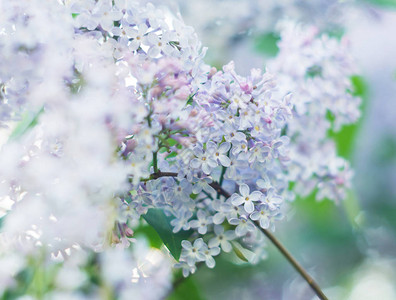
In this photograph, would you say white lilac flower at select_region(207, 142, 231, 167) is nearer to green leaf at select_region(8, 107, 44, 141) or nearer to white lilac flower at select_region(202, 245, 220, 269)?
white lilac flower at select_region(202, 245, 220, 269)

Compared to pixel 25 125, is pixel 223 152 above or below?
above

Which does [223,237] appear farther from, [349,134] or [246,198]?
[349,134]

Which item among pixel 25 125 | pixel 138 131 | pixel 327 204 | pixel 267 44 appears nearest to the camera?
pixel 138 131

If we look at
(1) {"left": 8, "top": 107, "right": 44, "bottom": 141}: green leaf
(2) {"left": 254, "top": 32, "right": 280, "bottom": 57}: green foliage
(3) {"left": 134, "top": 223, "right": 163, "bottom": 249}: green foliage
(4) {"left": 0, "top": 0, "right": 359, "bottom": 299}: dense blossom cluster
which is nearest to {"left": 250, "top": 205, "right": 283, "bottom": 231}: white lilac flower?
(4) {"left": 0, "top": 0, "right": 359, "bottom": 299}: dense blossom cluster

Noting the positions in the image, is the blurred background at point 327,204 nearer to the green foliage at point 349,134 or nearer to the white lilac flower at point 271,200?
the green foliage at point 349,134

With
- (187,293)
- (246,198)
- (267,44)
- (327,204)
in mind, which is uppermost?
(246,198)

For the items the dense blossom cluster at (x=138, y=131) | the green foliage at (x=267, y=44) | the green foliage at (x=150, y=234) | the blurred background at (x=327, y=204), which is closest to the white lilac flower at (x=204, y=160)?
the dense blossom cluster at (x=138, y=131)

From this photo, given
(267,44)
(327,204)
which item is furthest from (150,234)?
(327,204)
